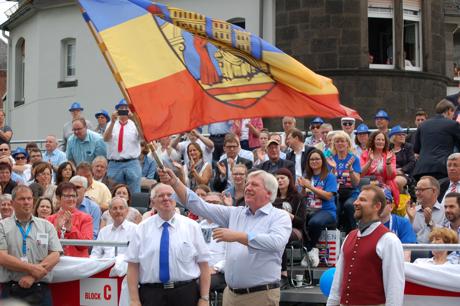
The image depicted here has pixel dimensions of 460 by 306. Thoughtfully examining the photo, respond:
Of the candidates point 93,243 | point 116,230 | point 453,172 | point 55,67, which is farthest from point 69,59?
point 93,243

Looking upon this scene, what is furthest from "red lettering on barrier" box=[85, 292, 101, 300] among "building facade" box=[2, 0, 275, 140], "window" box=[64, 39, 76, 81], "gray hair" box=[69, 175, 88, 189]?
"window" box=[64, 39, 76, 81]

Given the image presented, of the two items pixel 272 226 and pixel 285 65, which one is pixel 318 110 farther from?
pixel 272 226

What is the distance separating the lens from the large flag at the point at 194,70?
10.0 meters

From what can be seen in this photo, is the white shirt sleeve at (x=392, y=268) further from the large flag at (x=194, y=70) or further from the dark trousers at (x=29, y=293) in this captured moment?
the dark trousers at (x=29, y=293)

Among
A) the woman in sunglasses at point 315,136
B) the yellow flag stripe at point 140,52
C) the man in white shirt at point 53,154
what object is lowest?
the man in white shirt at point 53,154

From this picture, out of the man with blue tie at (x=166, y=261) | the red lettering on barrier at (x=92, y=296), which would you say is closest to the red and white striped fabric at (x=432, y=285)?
the man with blue tie at (x=166, y=261)

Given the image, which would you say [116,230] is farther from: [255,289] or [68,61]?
[68,61]

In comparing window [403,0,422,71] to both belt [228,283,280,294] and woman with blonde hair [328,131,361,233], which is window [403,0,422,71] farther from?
belt [228,283,280,294]

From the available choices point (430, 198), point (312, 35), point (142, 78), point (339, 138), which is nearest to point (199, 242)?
point (142, 78)

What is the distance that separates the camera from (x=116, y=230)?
12.6m

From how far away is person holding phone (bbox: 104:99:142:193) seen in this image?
18562 millimetres

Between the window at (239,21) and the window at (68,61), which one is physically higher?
the window at (239,21)

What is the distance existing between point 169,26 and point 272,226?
2.28 meters

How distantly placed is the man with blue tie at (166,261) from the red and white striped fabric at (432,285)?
2.19m
